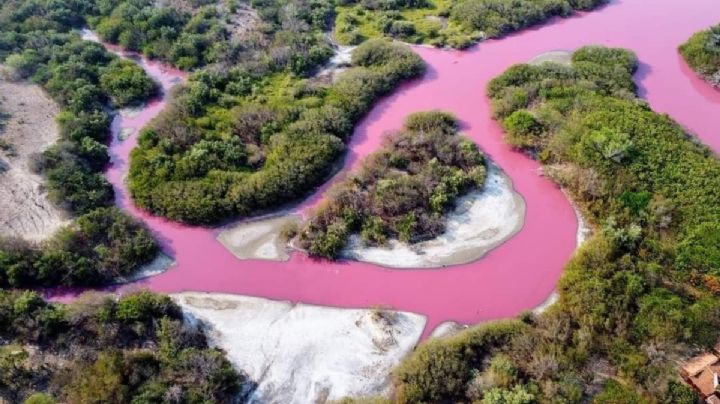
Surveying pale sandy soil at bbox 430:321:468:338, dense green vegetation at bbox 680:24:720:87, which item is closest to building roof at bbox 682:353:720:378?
pale sandy soil at bbox 430:321:468:338

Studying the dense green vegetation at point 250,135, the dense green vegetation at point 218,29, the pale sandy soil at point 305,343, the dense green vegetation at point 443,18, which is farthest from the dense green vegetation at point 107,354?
the dense green vegetation at point 443,18

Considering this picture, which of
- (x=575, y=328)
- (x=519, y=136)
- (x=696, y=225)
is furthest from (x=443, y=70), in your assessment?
(x=575, y=328)

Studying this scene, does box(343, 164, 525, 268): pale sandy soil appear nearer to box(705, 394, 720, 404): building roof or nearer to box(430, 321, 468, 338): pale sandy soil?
→ box(430, 321, 468, 338): pale sandy soil

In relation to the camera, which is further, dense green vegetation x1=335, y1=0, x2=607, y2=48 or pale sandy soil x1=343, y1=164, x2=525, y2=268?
dense green vegetation x1=335, y1=0, x2=607, y2=48

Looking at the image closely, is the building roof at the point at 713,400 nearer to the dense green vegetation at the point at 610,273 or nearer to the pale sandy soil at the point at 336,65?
the dense green vegetation at the point at 610,273

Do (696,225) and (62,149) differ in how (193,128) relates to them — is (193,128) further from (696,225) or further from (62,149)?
(696,225)

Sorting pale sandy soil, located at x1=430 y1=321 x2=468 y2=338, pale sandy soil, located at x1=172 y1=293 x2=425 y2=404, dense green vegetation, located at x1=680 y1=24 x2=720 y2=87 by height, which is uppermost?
dense green vegetation, located at x1=680 y1=24 x2=720 y2=87
